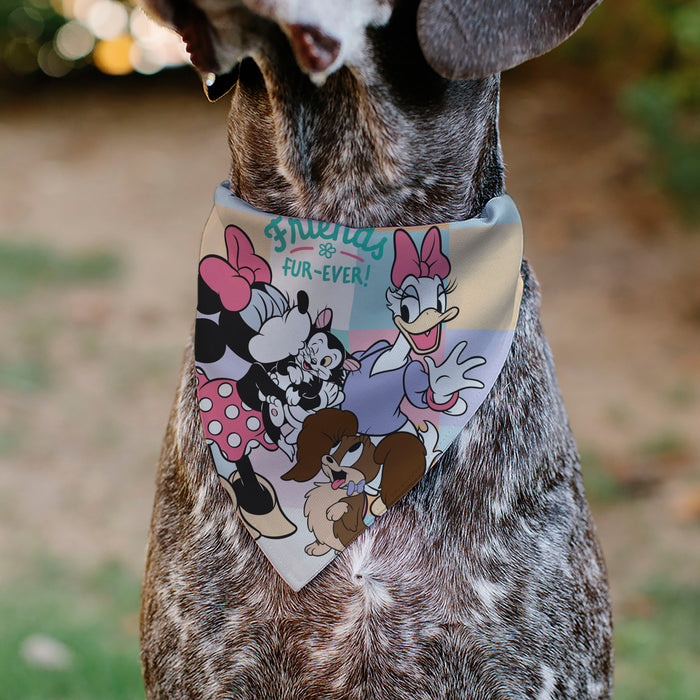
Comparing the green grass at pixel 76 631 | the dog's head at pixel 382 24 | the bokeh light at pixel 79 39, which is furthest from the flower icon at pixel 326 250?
the bokeh light at pixel 79 39

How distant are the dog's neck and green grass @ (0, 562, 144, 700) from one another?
2341 millimetres

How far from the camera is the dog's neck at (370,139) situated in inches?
81.6

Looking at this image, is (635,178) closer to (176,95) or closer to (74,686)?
(176,95)

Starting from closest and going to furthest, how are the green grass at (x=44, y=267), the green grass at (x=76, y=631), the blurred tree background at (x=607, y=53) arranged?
the green grass at (x=76, y=631) < the blurred tree background at (x=607, y=53) < the green grass at (x=44, y=267)

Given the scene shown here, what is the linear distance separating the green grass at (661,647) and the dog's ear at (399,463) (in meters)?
2.24

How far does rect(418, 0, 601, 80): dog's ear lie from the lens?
6.25 ft

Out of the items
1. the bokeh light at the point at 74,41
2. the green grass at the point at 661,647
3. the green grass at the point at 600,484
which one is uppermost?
the bokeh light at the point at 74,41

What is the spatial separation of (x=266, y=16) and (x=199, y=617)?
1358 mm

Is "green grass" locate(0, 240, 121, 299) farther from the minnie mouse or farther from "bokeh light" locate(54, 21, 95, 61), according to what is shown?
the minnie mouse

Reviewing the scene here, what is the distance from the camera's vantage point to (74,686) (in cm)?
369

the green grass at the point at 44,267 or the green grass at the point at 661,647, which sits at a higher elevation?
the green grass at the point at 661,647

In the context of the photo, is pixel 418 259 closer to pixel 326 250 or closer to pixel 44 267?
pixel 326 250

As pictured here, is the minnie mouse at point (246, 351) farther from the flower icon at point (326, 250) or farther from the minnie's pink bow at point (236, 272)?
the flower icon at point (326, 250)

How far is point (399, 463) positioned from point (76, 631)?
7.98ft
